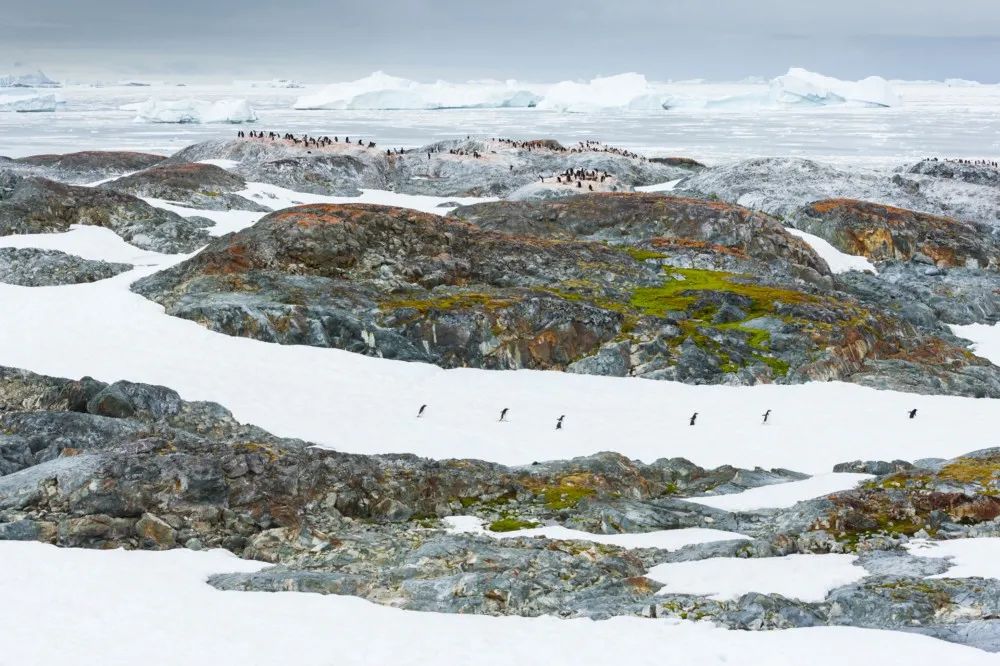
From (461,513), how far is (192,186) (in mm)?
49250

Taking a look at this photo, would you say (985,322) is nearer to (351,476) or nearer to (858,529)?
(858,529)

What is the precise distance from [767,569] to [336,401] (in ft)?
56.2

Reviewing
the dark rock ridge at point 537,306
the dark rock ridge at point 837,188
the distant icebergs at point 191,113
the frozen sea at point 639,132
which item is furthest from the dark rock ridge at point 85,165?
the distant icebergs at point 191,113

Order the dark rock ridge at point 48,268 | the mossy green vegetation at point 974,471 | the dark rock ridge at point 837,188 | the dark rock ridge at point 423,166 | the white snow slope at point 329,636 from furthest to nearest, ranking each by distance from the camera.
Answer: the dark rock ridge at point 423,166 < the dark rock ridge at point 837,188 < the dark rock ridge at point 48,268 < the mossy green vegetation at point 974,471 < the white snow slope at point 329,636

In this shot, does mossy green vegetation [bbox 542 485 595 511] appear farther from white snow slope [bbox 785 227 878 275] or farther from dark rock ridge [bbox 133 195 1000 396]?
white snow slope [bbox 785 227 878 275]

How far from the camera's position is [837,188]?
74.2 metres

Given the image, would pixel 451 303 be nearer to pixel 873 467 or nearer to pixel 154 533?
pixel 873 467

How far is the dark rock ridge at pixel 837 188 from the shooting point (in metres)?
72.1

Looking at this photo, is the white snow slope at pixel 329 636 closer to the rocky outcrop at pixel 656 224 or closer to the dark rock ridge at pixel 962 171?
the rocky outcrop at pixel 656 224

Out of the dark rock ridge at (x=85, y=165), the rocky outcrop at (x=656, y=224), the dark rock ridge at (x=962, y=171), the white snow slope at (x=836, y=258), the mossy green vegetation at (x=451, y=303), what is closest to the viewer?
the mossy green vegetation at (x=451, y=303)

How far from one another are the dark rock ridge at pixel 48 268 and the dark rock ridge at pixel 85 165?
39.5 meters

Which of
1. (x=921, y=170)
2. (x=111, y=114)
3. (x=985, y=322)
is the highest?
(x=111, y=114)

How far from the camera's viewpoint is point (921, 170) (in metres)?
78.7

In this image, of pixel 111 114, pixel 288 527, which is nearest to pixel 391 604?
pixel 288 527
